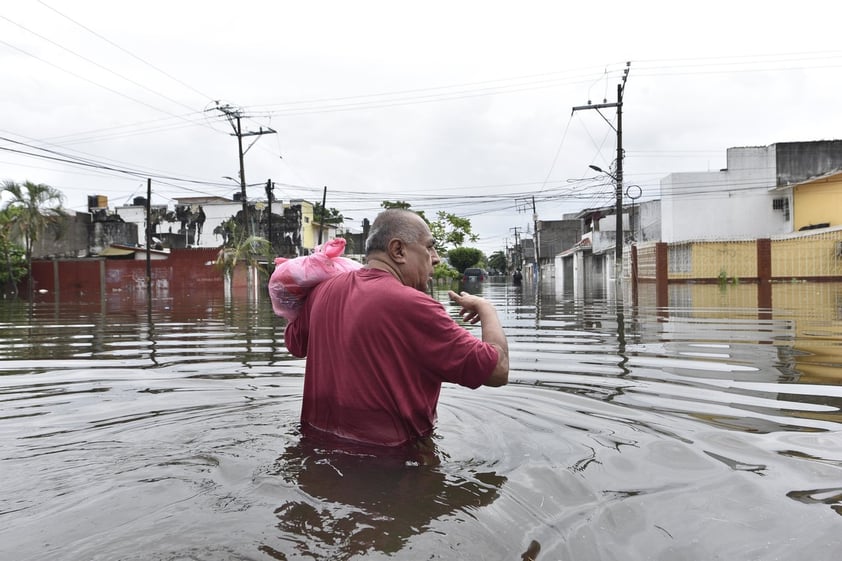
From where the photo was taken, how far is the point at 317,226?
5456 centimetres

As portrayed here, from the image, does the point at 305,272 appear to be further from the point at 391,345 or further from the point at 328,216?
the point at 328,216

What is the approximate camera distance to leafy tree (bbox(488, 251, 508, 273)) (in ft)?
420

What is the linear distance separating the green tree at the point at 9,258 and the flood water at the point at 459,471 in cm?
3327

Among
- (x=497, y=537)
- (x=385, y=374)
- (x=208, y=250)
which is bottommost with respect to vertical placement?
(x=497, y=537)

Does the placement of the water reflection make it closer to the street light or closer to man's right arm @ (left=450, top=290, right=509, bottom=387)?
man's right arm @ (left=450, top=290, right=509, bottom=387)

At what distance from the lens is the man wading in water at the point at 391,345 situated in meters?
2.52

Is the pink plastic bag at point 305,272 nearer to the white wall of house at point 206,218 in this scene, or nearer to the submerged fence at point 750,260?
the submerged fence at point 750,260

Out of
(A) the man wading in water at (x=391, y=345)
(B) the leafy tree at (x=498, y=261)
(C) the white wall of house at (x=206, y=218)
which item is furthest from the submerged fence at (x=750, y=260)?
(B) the leafy tree at (x=498, y=261)

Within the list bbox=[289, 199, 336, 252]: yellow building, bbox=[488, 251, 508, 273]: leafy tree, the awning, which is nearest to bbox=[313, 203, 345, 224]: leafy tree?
bbox=[289, 199, 336, 252]: yellow building

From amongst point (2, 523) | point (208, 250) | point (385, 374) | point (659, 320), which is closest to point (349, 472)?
point (385, 374)

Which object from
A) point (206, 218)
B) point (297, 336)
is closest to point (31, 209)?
point (206, 218)

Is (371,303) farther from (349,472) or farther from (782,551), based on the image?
(782,551)

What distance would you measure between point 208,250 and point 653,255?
1000 inches

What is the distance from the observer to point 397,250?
8.93 feet
